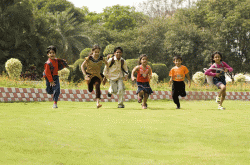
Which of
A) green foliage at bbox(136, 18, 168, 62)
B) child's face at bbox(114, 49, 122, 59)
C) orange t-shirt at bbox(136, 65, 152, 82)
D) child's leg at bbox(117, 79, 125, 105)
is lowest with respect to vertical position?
child's leg at bbox(117, 79, 125, 105)

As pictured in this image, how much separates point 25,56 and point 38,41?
91.5 inches

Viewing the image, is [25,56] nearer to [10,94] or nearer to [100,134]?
[10,94]

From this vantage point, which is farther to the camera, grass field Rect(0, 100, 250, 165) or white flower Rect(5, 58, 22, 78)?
white flower Rect(5, 58, 22, 78)

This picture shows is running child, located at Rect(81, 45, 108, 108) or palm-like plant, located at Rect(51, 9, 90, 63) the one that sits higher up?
palm-like plant, located at Rect(51, 9, 90, 63)

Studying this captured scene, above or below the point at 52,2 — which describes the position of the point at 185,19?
below

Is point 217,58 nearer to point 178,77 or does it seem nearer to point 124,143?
point 178,77

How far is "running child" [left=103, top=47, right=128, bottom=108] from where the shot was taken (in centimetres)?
1037

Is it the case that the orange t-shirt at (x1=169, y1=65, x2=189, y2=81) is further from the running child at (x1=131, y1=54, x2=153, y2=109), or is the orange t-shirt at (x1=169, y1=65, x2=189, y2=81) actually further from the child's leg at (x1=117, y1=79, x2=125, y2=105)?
the child's leg at (x1=117, y1=79, x2=125, y2=105)

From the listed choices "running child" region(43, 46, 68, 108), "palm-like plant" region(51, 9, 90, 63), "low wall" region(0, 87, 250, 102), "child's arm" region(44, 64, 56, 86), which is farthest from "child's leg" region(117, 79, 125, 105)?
"palm-like plant" region(51, 9, 90, 63)

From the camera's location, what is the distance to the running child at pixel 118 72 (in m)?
10.4

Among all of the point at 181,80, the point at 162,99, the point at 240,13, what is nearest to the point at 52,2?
the point at 240,13

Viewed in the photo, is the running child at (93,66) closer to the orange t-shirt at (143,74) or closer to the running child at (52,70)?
the running child at (52,70)

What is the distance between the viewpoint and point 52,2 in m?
51.9

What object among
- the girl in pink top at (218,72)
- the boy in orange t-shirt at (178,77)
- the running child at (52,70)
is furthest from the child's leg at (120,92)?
the girl in pink top at (218,72)
